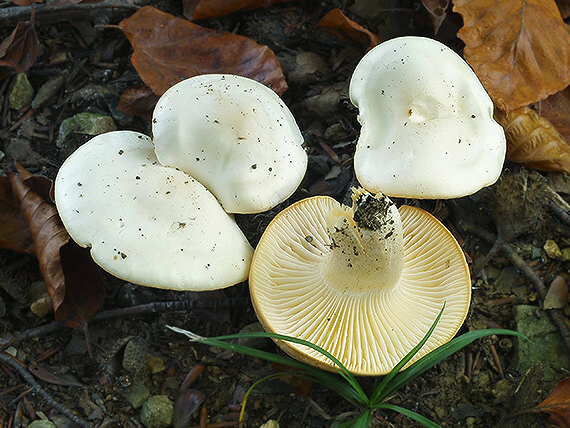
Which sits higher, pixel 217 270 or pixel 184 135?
pixel 184 135

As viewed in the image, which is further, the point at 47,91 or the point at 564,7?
the point at 47,91

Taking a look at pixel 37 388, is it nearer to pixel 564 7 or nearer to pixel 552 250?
pixel 552 250

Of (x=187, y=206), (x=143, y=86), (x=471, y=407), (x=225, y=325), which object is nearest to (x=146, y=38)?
(x=143, y=86)

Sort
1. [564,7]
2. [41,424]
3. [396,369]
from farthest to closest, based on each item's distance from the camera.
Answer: [564,7]
[41,424]
[396,369]

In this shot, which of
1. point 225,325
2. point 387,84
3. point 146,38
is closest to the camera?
point 387,84

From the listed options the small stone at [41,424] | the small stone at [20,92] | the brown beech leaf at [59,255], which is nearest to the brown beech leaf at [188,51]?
the small stone at [20,92]

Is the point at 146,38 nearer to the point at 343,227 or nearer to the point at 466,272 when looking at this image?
the point at 343,227

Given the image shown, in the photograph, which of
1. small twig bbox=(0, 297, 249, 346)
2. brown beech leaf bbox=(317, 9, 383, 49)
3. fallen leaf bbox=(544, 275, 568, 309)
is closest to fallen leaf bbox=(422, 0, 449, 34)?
brown beech leaf bbox=(317, 9, 383, 49)

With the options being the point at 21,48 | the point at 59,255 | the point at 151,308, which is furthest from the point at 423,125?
the point at 21,48
